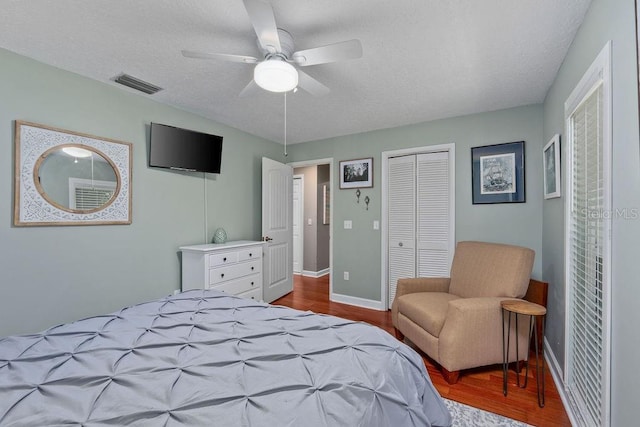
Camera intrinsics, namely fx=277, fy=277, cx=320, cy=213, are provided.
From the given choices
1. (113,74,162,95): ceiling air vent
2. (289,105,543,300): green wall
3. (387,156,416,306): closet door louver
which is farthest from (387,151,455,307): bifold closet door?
(113,74,162,95): ceiling air vent

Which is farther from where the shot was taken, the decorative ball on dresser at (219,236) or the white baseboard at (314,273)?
A: the white baseboard at (314,273)

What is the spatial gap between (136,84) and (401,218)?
3.17 m

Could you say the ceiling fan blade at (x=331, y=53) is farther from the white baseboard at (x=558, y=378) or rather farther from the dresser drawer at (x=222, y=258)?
the white baseboard at (x=558, y=378)

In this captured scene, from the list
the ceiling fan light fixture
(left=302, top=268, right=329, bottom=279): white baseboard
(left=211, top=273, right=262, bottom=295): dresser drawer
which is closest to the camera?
the ceiling fan light fixture

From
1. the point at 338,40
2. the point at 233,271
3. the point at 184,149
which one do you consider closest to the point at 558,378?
the point at 338,40

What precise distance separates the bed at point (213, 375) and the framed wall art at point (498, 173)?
2.37 metres

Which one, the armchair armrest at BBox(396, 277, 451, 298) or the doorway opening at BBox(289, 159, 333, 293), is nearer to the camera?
the armchair armrest at BBox(396, 277, 451, 298)

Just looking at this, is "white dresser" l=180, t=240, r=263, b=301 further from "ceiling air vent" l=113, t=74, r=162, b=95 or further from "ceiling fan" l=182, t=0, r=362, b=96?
"ceiling fan" l=182, t=0, r=362, b=96

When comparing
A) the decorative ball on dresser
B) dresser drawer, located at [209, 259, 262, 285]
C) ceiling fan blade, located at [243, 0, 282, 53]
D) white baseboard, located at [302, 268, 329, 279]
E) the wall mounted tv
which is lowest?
white baseboard, located at [302, 268, 329, 279]

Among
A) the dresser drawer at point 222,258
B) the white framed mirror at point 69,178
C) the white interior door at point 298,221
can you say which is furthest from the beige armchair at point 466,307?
the white interior door at point 298,221

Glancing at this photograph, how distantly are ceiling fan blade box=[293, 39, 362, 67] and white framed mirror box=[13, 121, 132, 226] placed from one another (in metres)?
1.94

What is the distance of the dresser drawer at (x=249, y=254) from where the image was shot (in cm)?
322

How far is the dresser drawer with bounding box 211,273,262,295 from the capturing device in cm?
301

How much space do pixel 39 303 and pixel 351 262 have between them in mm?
3167
